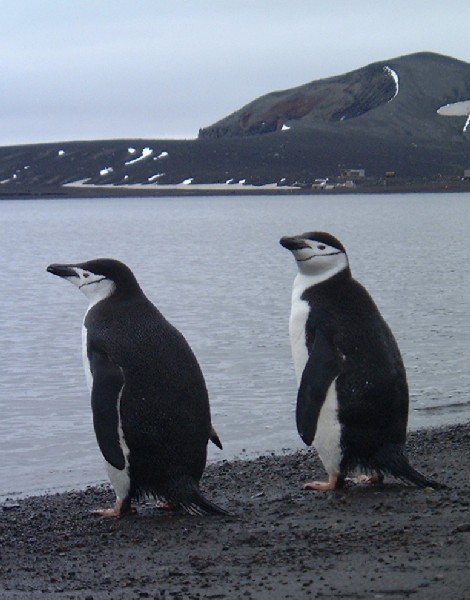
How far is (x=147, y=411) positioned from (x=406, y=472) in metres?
1.13

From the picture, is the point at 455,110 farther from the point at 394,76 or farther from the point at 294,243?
the point at 294,243

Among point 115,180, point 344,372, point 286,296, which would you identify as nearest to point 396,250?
point 286,296

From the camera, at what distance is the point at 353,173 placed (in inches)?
4031

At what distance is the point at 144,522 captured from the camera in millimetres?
5270

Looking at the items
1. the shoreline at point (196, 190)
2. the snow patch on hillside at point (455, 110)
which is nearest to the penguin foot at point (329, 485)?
the shoreline at point (196, 190)

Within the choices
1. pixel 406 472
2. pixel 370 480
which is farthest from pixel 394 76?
pixel 406 472

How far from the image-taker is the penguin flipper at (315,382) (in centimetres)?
566

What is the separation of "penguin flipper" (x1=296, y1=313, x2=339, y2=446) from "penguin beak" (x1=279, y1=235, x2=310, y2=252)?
0.37 meters

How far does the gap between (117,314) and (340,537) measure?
4.97ft

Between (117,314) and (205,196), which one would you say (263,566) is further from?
(205,196)

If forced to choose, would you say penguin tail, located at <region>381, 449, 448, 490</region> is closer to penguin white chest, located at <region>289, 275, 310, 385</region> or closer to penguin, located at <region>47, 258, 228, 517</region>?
penguin white chest, located at <region>289, 275, 310, 385</region>

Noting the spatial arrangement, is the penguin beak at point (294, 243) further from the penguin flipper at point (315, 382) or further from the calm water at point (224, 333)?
the calm water at point (224, 333)

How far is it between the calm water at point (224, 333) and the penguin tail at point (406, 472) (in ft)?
8.28

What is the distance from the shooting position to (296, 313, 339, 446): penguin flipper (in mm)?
5660
